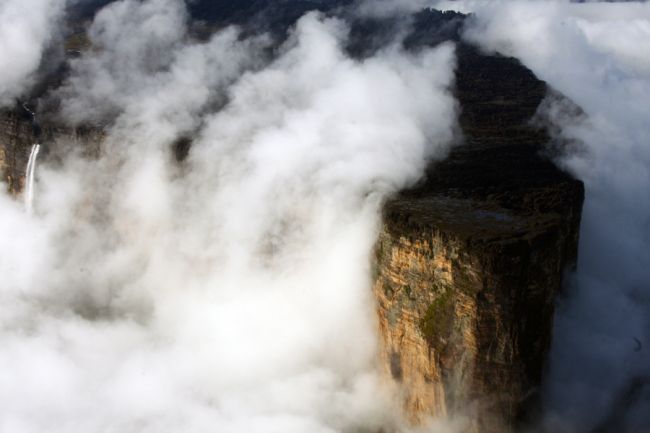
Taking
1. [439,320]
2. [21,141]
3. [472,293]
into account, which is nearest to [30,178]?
[21,141]

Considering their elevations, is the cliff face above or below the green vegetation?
above

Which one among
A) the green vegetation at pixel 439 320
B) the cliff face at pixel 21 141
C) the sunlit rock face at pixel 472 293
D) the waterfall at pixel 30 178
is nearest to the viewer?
the sunlit rock face at pixel 472 293

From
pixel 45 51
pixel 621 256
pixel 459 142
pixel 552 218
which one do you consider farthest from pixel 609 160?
pixel 45 51

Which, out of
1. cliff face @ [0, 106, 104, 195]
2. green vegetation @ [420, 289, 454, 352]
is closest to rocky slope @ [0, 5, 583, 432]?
green vegetation @ [420, 289, 454, 352]

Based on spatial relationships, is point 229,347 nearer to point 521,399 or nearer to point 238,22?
point 521,399

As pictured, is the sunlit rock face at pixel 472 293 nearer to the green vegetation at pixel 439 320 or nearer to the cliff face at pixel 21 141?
the green vegetation at pixel 439 320

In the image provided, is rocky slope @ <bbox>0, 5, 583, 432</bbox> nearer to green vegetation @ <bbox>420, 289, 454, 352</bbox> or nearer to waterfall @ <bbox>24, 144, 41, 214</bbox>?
green vegetation @ <bbox>420, 289, 454, 352</bbox>

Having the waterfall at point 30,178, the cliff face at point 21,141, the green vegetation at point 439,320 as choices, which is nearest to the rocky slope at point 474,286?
the green vegetation at point 439,320
